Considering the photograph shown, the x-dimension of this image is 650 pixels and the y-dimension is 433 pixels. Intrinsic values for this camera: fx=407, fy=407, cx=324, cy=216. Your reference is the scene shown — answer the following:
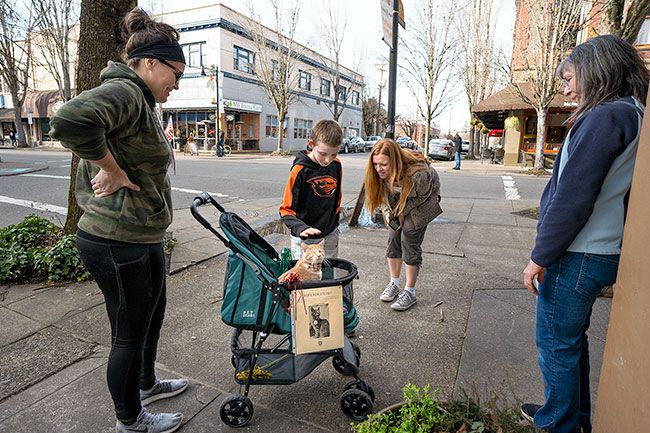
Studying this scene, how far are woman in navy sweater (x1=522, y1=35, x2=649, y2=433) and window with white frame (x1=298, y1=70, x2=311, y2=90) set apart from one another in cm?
4135

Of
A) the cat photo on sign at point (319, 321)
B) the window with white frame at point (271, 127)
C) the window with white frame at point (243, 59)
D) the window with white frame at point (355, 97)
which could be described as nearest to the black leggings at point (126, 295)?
the cat photo on sign at point (319, 321)

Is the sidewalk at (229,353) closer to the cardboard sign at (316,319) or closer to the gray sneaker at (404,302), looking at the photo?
the gray sneaker at (404,302)

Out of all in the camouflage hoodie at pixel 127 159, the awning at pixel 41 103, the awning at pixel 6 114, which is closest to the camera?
the camouflage hoodie at pixel 127 159

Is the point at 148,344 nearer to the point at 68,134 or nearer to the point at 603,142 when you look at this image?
the point at 68,134

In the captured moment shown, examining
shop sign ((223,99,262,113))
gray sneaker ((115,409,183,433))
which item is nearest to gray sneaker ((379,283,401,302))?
gray sneaker ((115,409,183,433))

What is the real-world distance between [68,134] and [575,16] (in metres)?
18.1

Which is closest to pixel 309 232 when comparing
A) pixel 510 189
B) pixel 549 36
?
pixel 510 189

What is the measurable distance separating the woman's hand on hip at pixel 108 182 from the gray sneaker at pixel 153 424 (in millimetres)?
1244

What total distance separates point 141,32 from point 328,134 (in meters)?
1.46

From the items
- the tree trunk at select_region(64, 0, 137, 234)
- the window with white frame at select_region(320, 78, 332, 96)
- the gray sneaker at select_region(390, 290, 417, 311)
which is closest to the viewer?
the gray sneaker at select_region(390, 290, 417, 311)

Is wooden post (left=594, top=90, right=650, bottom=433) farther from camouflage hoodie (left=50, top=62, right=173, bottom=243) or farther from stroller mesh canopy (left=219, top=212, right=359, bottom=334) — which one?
camouflage hoodie (left=50, top=62, right=173, bottom=243)

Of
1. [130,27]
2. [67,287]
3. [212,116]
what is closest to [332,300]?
A: [130,27]

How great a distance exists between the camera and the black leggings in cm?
192

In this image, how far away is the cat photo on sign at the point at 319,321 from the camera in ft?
7.38
